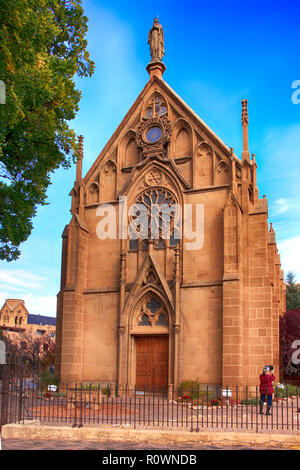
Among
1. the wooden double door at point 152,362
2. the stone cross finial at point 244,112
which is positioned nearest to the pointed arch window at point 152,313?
the wooden double door at point 152,362

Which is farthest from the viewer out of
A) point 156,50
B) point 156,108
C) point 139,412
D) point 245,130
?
point 156,50

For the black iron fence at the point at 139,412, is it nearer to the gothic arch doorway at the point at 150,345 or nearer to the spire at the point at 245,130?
the gothic arch doorway at the point at 150,345

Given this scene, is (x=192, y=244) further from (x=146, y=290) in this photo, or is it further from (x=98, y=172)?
(x=98, y=172)

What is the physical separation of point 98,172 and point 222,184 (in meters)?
7.20

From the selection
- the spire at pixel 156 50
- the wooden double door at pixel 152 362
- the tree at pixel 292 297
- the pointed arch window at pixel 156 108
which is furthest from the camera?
the tree at pixel 292 297

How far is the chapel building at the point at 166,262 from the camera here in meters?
23.4

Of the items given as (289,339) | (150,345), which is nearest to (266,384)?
(150,345)

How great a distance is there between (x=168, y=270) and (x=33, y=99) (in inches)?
458

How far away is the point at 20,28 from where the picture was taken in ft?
49.1

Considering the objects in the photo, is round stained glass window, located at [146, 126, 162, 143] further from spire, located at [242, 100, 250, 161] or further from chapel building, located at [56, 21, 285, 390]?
spire, located at [242, 100, 250, 161]

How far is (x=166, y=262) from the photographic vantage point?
25.3 meters

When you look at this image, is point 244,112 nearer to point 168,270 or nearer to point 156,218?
point 156,218

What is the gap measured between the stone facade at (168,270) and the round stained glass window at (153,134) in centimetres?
6
